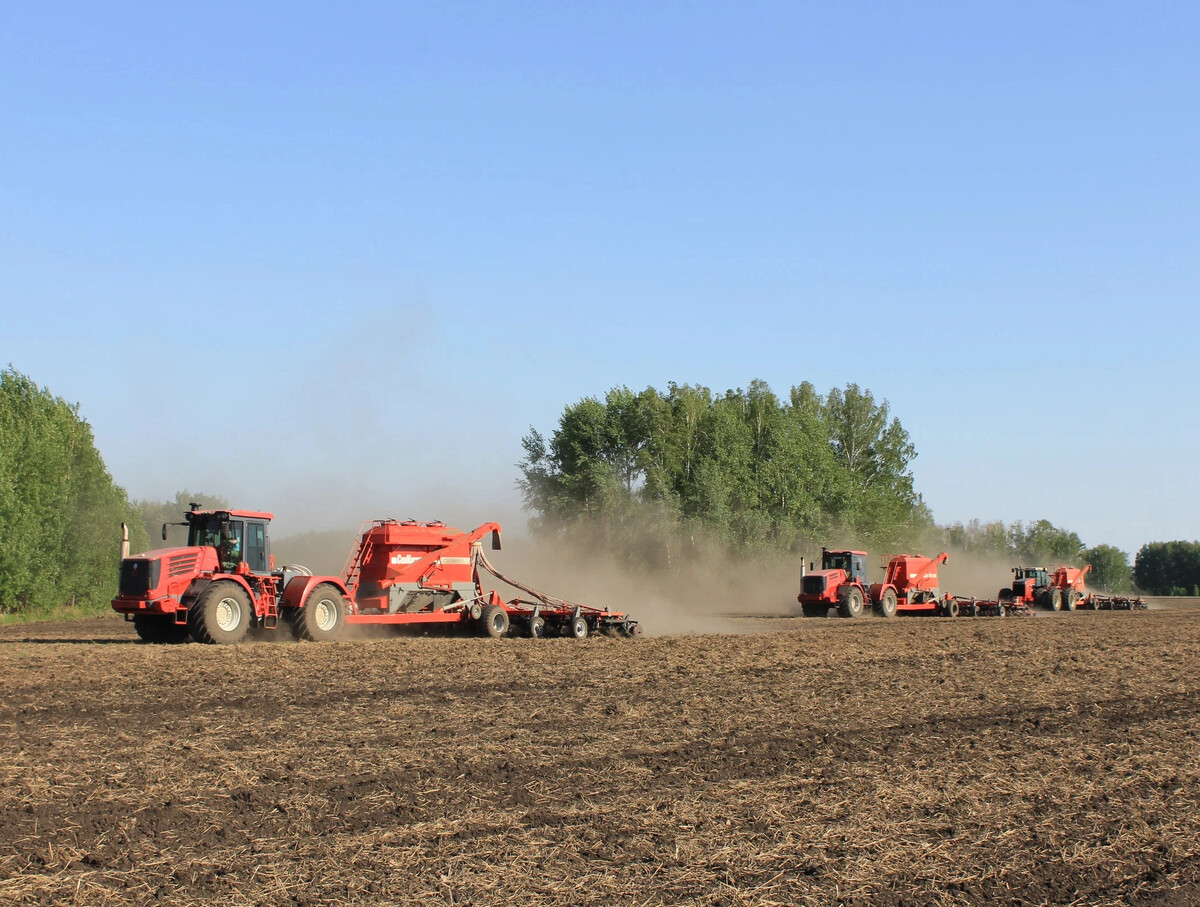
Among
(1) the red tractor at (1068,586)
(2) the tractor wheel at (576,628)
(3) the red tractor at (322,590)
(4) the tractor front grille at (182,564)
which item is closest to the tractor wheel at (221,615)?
(3) the red tractor at (322,590)

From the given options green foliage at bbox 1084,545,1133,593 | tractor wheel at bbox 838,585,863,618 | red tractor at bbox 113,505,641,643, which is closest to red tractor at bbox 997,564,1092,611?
tractor wheel at bbox 838,585,863,618

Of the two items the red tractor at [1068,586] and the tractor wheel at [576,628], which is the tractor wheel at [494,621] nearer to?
the tractor wheel at [576,628]

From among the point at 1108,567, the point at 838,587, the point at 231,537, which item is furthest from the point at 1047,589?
the point at 1108,567

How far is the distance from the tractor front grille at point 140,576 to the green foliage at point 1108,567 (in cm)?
14593

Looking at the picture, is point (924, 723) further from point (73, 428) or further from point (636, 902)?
point (73, 428)

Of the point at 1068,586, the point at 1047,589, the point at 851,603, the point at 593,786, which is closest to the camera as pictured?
the point at 593,786

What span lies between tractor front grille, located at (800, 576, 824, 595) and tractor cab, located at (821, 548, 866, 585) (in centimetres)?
83

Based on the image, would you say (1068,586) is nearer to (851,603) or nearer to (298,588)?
(851,603)

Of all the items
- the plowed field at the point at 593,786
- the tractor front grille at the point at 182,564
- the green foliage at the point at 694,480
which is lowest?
the plowed field at the point at 593,786

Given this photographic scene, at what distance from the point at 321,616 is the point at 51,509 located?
23.0 metres

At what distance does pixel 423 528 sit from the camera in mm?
26578

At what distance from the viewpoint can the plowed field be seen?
6.75 metres

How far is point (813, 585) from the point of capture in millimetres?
39656

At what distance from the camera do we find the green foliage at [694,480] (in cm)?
6028
